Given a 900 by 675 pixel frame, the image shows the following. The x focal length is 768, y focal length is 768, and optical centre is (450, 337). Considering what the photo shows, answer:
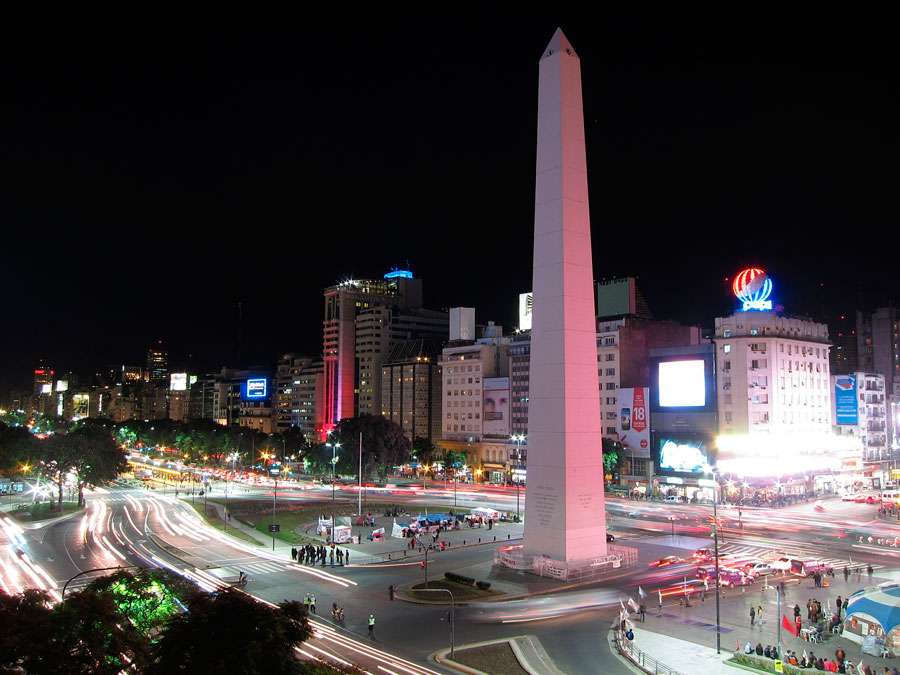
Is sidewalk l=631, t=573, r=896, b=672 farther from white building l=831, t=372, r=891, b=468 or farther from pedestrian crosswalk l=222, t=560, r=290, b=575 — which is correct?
white building l=831, t=372, r=891, b=468

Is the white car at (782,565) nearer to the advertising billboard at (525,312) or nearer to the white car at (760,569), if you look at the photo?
the white car at (760,569)

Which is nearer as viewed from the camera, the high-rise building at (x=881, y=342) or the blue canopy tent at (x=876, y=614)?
the blue canopy tent at (x=876, y=614)

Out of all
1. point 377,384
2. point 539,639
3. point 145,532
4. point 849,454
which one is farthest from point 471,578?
point 377,384

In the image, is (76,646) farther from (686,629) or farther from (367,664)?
(686,629)

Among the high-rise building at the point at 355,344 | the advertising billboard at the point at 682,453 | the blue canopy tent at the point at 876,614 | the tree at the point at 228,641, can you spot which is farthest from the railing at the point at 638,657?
the high-rise building at the point at 355,344

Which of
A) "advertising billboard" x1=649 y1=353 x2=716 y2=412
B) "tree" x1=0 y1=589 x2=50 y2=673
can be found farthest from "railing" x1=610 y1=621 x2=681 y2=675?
"advertising billboard" x1=649 y1=353 x2=716 y2=412
